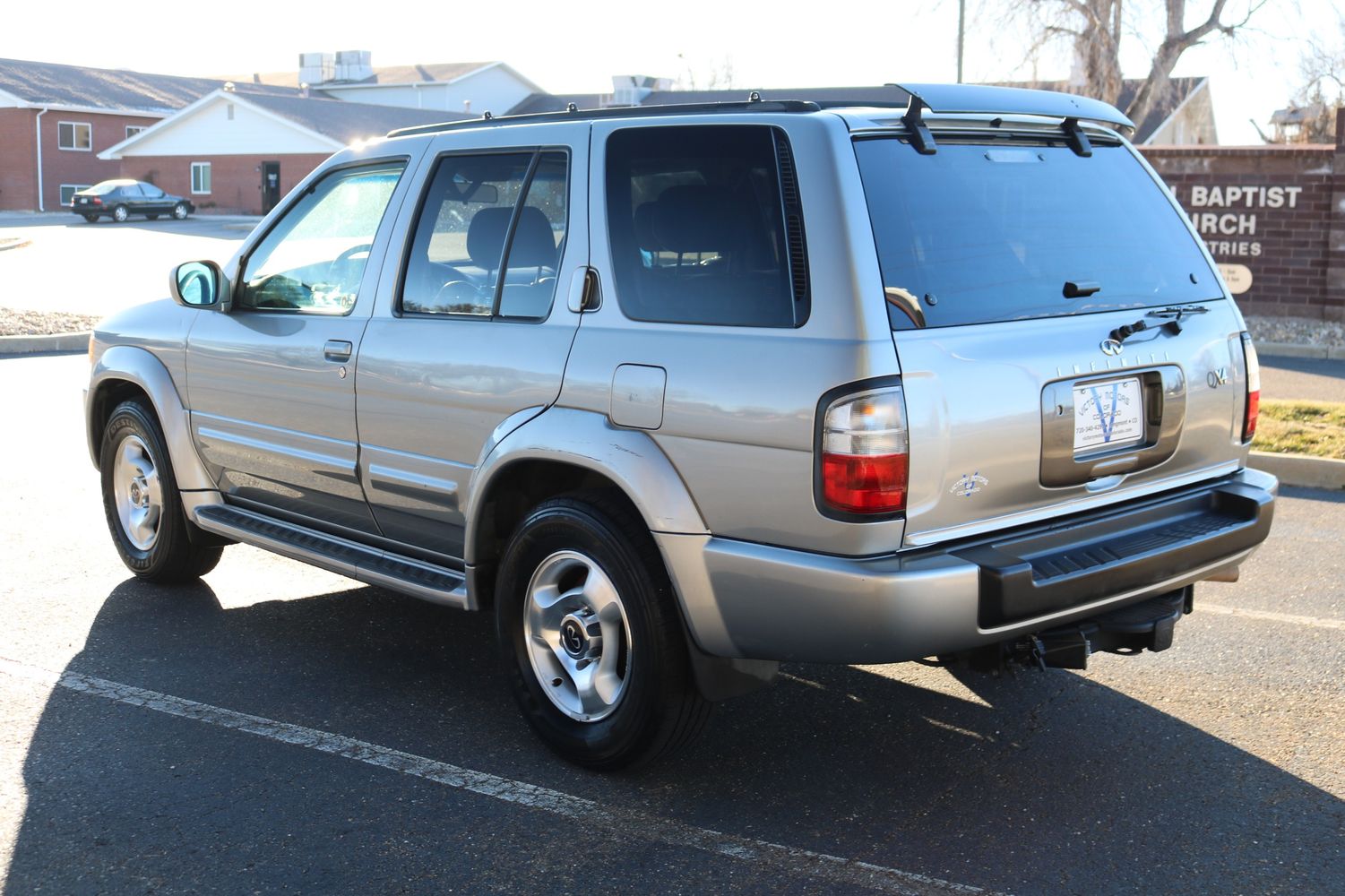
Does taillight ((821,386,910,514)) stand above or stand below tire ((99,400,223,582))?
above

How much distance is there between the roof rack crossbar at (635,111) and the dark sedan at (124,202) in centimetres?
4811

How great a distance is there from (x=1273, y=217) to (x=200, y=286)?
1516 cm

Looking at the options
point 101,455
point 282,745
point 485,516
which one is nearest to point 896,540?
point 485,516

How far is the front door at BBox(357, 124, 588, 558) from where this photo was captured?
14.6ft

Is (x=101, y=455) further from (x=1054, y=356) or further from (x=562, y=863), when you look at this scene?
(x=1054, y=356)

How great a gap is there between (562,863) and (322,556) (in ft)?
6.45

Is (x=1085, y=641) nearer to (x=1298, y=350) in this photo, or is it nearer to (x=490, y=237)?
(x=490, y=237)

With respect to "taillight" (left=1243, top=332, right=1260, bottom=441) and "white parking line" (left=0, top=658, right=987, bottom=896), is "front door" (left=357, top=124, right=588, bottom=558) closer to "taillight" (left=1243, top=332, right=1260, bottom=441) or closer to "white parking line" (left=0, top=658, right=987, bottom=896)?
"white parking line" (left=0, top=658, right=987, bottom=896)

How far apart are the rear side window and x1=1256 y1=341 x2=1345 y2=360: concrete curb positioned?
12.5 metres

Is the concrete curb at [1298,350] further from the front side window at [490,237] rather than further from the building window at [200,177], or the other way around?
the building window at [200,177]

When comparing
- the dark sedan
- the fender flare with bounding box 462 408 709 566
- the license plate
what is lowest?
the fender flare with bounding box 462 408 709 566

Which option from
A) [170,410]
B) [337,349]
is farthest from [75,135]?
[337,349]

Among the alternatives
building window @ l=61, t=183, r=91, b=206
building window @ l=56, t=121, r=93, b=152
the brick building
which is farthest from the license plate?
building window @ l=56, t=121, r=93, b=152

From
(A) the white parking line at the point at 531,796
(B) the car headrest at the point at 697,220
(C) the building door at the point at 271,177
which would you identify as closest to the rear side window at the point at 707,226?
(B) the car headrest at the point at 697,220
